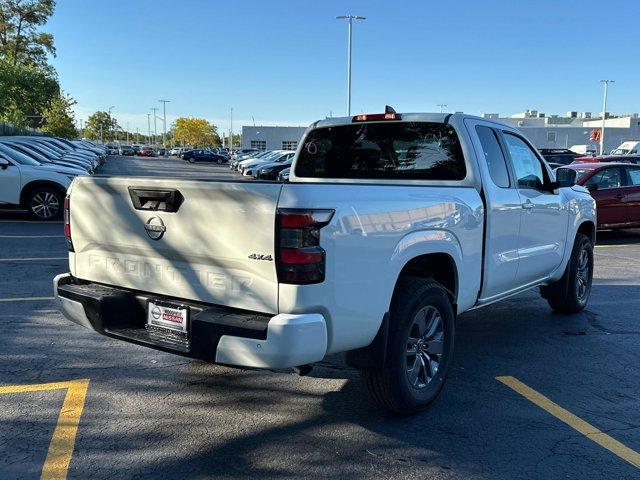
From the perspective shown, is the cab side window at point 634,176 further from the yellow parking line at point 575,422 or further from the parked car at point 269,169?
the parked car at point 269,169

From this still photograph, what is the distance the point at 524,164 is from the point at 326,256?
3.05m

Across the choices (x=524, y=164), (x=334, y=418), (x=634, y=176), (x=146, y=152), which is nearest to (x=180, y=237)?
(x=334, y=418)

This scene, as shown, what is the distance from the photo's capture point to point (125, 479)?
3.15m

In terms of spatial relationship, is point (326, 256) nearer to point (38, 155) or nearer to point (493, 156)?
point (493, 156)

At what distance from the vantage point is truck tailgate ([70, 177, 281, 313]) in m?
3.19

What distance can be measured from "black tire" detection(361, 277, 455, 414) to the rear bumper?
64 cm

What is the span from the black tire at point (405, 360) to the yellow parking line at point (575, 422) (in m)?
0.75

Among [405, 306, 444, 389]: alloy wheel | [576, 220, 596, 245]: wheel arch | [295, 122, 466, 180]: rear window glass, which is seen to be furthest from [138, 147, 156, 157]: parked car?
[405, 306, 444, 389]: alloy wheel

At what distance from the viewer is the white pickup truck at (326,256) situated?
314 cm

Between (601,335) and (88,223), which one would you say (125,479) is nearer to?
(88,223)

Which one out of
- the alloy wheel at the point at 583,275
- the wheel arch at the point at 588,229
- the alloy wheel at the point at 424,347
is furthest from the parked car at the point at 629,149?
the alloy wheel at the point at 424,347

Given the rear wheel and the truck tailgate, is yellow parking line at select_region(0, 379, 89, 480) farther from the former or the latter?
the rear wheel

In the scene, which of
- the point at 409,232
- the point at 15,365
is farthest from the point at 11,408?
the point at 409,232

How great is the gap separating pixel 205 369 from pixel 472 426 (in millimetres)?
2129
